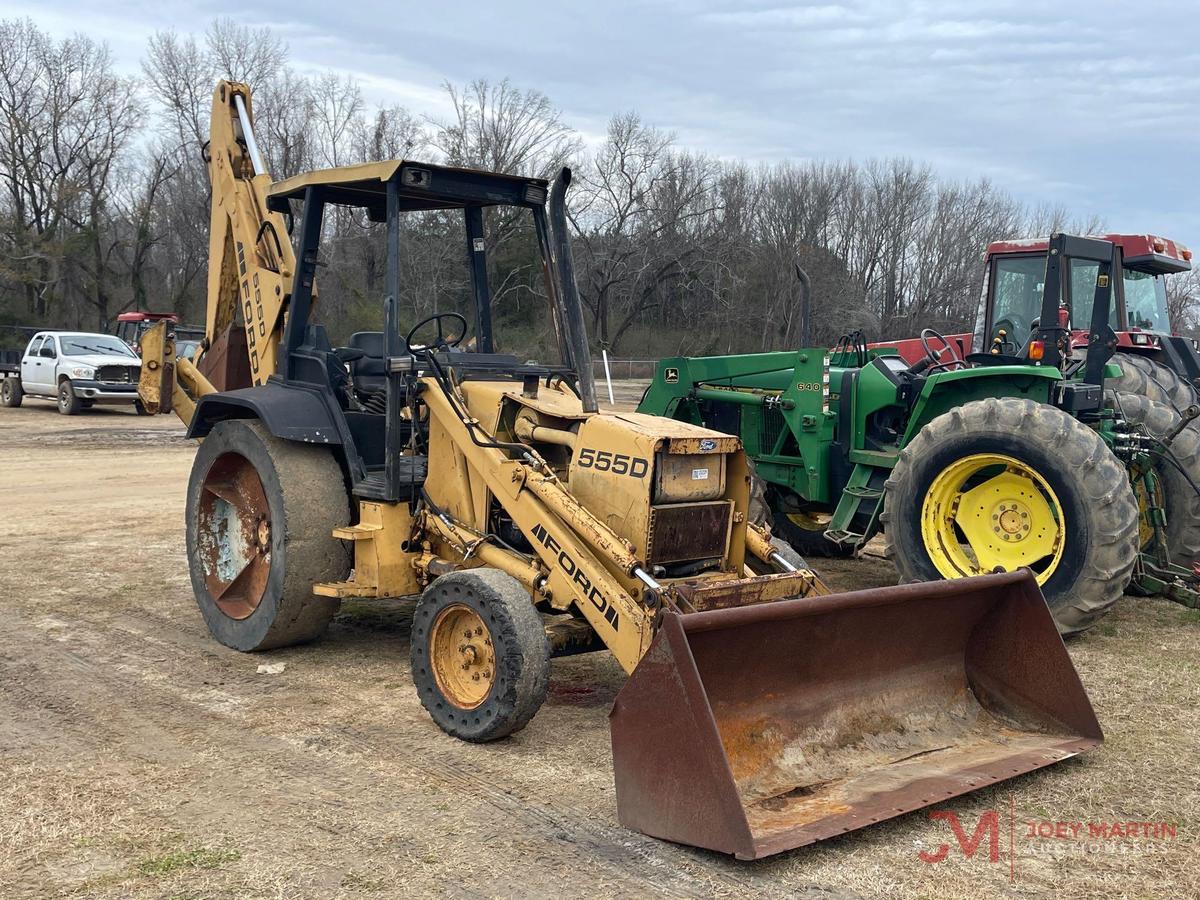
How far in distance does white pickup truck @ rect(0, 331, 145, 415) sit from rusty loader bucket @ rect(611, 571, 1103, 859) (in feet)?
61.8

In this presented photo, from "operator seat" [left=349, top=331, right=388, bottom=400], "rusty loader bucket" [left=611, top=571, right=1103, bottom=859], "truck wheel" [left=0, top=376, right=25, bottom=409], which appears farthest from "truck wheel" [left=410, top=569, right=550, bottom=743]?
"truck wheel" [left=0, top=376, right=25, bottom=409]

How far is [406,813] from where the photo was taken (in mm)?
4141

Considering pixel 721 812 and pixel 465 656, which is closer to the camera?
pixel 721 812

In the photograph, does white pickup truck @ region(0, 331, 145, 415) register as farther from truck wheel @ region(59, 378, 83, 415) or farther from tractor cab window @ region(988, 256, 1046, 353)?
tractor cab window @ region(988, 256, 1046, 353)

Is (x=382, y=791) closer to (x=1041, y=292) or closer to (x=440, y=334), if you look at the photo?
(x=440, y=334)

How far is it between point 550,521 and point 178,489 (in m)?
9.18

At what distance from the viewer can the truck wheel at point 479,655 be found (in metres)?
4.66

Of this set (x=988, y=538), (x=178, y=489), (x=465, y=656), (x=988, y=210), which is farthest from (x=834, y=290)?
(x=465, y=656)

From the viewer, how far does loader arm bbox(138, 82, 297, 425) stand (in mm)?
6746

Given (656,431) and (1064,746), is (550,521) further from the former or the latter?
(1064,746)

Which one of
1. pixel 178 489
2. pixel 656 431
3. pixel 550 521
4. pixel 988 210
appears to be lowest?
pixel 178 489

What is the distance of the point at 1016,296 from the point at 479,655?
7811 millimetres

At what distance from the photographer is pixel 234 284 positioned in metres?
7.47

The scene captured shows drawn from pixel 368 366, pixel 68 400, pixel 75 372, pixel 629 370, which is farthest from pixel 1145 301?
pixel 629 370
